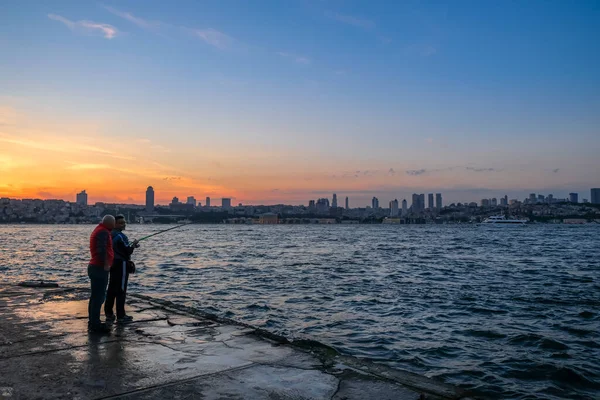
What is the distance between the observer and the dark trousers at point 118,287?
7.87 meters

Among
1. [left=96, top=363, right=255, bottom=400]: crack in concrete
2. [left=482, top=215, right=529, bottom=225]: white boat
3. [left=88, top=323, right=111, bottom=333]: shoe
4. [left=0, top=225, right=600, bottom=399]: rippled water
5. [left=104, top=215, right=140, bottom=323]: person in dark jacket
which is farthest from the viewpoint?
[left=482, top=215, right=529, bottom=225]: white boat

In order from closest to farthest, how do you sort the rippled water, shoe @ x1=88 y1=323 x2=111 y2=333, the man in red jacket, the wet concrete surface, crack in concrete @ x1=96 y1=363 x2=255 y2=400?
crack in concrete @ x1=96 y1=363 x2=255 y2=400, the wet concrete surface, shoe @ x1=88 y1=323 x2=111 y2=333, the man in red jacket, the rippled water

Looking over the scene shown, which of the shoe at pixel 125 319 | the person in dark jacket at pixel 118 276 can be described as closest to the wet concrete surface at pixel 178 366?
the shoe at pixel 125 319

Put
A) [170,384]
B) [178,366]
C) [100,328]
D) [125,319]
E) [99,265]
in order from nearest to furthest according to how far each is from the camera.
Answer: [170,384] < [178,366] < [100,328] < [99,265] < [125,319]

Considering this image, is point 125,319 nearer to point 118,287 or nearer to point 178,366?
point 118,287

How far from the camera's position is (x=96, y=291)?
275 inches

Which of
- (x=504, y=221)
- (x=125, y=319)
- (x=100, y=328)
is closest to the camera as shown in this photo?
(x=100, y=328)

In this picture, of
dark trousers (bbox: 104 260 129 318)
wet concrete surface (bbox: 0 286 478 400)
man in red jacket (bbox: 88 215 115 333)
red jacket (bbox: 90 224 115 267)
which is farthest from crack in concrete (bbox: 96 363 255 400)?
dark trousers (bbox: 104 260 129 318)

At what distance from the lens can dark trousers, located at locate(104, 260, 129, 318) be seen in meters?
7.87

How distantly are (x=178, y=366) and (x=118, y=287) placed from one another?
124 inches

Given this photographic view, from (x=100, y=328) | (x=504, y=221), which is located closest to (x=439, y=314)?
(x=100, y=328)

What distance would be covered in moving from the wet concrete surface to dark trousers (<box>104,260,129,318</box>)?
43 centimetres

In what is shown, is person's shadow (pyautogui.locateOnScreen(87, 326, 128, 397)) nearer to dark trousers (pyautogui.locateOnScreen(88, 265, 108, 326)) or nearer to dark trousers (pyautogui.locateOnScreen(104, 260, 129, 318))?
dark trousers (pyautogui.locateOnScreen(88, 265, 108, 326))

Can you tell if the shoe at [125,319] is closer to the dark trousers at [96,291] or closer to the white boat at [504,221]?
the dark trousers at [96,291]
